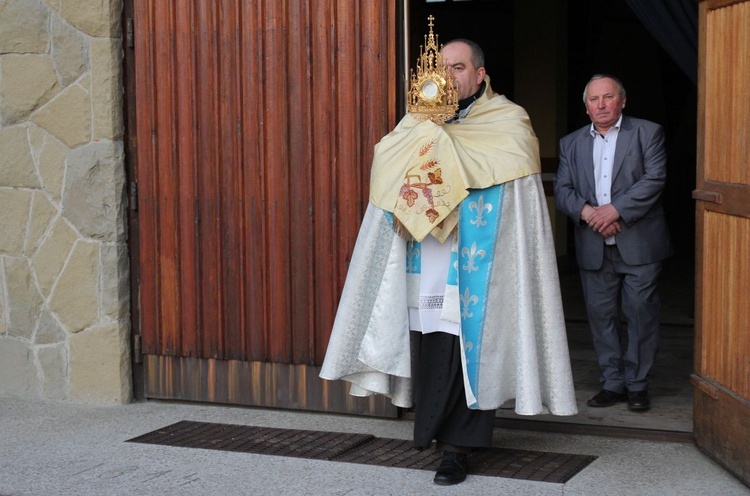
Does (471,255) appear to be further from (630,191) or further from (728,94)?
(630,191)

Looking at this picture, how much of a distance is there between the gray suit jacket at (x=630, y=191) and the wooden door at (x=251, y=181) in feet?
3.52

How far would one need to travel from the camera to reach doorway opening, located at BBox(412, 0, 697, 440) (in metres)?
6.08

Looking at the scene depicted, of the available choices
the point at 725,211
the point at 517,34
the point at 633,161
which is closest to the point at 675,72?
the point at 517,34

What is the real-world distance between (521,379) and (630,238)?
142cm

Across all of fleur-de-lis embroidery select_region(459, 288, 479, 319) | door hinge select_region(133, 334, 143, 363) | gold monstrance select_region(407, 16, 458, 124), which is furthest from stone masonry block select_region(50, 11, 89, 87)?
fleur-de-lis embroidery select_region(459, 288, 479, 319)

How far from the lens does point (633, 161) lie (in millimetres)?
5992

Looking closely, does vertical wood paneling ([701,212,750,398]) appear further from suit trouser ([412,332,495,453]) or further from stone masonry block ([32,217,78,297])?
stone masonry block ([32,217,78,297])

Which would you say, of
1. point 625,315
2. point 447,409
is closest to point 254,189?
point 447,409

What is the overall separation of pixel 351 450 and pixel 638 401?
5.17 feet

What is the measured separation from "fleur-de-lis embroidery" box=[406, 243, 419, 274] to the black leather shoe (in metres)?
1.64

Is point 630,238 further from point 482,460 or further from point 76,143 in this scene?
point 76,143

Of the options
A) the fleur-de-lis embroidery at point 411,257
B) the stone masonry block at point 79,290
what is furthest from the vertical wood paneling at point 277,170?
the fleur-de-lis embroidery at point 411,257

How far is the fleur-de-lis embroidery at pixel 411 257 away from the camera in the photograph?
5070 millimetres

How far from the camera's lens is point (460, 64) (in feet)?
16.4
